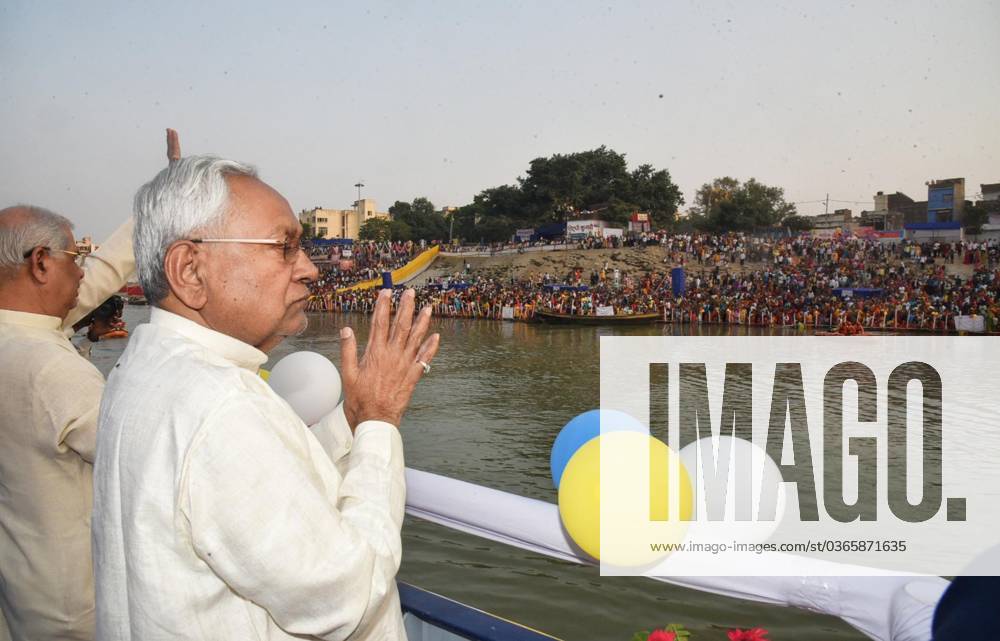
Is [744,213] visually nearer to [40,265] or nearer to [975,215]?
[975,215]

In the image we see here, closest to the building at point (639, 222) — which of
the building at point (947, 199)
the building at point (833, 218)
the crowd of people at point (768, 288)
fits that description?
the crowd of people at point (768, 288)

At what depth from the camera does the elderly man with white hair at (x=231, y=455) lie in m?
0.90

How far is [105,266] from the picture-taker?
198 cm

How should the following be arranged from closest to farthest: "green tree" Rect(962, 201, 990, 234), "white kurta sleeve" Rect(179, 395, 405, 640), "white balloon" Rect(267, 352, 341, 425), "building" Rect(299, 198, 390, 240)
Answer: "white kurta sleeve" Rect(179, 395, 405, 640) → "white balloon" Rect(267, 352, 341, 425) → "green tree" Rect(962, 201, 990, 234) → "building" Rect(299, 198, 390, 240)

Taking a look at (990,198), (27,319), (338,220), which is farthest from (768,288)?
(338,220)

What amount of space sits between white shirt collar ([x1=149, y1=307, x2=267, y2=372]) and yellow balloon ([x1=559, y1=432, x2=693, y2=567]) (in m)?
0.77

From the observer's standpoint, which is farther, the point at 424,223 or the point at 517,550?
the point at 424,223

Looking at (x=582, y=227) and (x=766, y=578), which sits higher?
(x=582, y=227)

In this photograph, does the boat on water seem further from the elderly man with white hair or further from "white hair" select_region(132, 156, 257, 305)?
"white hair" select_region(132, 156, 257, 305)

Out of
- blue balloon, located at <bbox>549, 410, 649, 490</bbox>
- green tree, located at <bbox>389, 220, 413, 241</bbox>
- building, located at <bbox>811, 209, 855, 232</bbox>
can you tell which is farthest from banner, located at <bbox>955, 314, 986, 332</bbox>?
green tree, located at <bbox>389, 220, 413, 241</bbox>

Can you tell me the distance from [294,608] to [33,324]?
3.85 ft

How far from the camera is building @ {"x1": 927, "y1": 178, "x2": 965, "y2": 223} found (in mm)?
49219

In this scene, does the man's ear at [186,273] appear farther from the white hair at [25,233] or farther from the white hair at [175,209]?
the white hair at [25,233]

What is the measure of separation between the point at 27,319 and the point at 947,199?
5952cm
